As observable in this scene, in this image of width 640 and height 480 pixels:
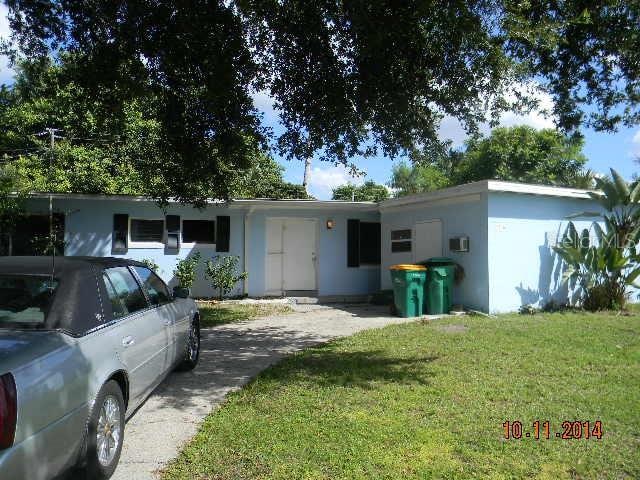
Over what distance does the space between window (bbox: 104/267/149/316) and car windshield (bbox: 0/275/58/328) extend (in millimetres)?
558

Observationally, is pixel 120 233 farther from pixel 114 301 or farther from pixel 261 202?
pixel 114 301

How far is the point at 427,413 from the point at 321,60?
4.85m

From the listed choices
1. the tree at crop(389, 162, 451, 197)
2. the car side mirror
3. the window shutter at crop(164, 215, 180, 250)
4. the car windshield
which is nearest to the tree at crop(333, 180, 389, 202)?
the tree at crop(389, 162, 451, 197)

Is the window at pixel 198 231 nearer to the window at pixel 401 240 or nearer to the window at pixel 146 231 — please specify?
the window at pixel 146 231

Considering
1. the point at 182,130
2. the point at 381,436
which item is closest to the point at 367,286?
the point at 182,130

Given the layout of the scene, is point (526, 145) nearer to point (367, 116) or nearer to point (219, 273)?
point (219, 273)

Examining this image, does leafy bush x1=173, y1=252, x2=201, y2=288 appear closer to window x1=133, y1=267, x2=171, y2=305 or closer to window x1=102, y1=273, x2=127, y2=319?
window x1=133, y1=267, x2=171, y2=305

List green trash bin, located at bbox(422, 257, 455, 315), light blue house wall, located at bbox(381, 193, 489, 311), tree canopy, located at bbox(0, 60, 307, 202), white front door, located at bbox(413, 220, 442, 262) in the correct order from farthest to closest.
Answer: tree canopy, located at bbox(0, 60, 307, 202), white front door, located at bbox(413, 220, 442, 262), green trash bin, located at bbox(422, 257, 455, 315), light blue house wall, located at bbox(381, 193, 489, 311)

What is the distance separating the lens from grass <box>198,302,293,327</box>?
10.6 metres

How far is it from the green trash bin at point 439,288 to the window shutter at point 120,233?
7873 mm

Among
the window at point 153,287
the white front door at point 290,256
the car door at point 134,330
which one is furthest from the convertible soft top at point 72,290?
the white front door at point 290,256

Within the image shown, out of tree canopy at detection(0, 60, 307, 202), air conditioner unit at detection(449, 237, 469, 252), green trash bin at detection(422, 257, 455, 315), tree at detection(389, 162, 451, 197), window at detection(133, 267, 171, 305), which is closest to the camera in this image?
window at detection(133, 267, 171, 305)

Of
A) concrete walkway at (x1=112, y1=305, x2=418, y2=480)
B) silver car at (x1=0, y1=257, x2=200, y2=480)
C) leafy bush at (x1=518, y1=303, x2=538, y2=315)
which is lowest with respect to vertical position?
concrete walkway at (x1=112, y1=305, x2=418, y2=480)

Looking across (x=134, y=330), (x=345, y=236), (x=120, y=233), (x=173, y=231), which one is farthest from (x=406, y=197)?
(x=134, y=330)
